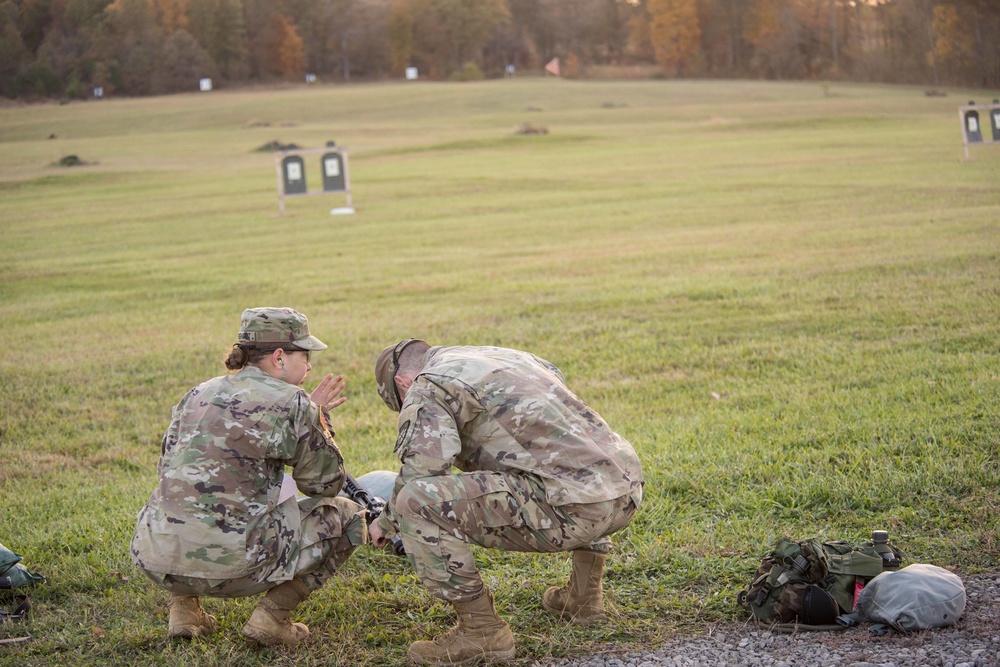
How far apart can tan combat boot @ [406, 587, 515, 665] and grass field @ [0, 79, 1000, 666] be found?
0.18 metres

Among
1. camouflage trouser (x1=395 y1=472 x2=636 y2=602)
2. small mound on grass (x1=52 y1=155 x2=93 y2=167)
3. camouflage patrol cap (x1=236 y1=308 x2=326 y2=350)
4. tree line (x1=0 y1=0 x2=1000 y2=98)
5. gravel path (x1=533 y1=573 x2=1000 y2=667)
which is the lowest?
gravel path (x1=533 y1=573 x2=1000 y2=667)

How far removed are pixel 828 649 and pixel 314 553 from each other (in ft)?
7.50

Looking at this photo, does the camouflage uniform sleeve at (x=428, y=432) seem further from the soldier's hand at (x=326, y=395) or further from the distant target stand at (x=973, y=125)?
the distant target stand at (x=973, y=125)

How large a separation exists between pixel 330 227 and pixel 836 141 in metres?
23.5

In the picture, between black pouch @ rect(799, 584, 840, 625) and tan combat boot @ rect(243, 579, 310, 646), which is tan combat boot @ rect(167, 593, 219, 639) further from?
black pouch @ rect(799, 584, 840, 625)

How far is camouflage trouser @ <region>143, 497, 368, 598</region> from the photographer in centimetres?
429

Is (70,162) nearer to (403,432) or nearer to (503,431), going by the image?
(403,432)

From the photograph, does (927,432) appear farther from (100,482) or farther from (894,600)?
(100,482)

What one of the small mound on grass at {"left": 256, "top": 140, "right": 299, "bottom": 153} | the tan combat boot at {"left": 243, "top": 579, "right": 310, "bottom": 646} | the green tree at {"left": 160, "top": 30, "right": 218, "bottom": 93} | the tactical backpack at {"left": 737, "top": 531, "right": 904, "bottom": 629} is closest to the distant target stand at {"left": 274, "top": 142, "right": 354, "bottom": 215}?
the small mound on grass at {"left": 256, "top": 140, "right": 299, "bottom": 153}

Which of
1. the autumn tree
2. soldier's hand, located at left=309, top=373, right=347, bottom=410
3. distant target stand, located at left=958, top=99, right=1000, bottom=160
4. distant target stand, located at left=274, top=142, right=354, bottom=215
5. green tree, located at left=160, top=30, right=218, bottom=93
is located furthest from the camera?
the autumn tree

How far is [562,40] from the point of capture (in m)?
119

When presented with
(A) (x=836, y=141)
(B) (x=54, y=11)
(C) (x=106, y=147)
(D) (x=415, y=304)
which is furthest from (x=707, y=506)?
(C) (x=106, y=147)

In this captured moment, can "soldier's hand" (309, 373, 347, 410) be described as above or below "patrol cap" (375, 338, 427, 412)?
below

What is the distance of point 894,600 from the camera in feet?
14.1
